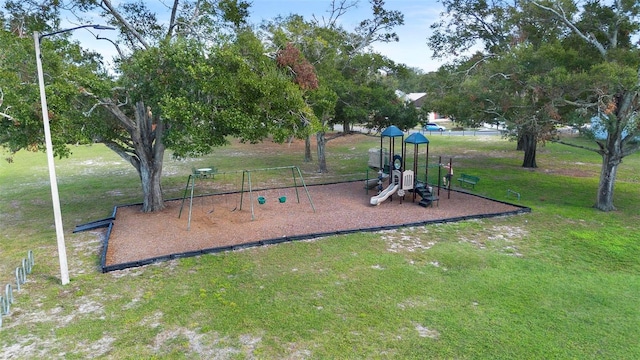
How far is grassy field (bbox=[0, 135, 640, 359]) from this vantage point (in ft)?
21.0

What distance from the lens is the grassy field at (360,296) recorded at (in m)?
6.41

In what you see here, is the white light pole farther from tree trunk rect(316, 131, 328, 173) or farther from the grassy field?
tree trunk rect(316, 131, 328, 173)

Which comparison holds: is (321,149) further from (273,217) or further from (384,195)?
(273,217)

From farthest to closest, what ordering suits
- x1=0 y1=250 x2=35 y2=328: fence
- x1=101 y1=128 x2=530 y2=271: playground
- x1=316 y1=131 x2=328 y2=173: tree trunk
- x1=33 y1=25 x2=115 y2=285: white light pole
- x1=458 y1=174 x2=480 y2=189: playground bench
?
x1=316 y1=131 x2=328 y2=173: tree trunk
x1=458 y1=174 x2=480 y2=189: playground bench
x1=101 y1=128 x2=530 y2=271: playground
x1=33 y1=25 x2=115 y2=285: white light pole
x1=0 y1=250 x2=35 y2=328: fence

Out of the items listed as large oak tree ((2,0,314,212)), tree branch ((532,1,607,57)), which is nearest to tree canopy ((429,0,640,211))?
tree branch ((532,1,607,57))

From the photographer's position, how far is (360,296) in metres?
8.02

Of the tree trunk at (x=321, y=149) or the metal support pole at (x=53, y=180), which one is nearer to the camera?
the metal support pole at (x=53, y=180)

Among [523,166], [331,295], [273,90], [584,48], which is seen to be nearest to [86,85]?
[273,90]

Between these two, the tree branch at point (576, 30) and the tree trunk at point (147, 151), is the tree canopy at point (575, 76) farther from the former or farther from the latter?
the tree trunk at point (147, 151)

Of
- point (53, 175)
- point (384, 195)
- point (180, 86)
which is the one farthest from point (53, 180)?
point (384, 195)

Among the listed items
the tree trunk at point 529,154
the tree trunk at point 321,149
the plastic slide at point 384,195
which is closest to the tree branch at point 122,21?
the plastic slide at point 384,195

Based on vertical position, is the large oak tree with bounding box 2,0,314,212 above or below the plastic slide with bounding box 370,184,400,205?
above

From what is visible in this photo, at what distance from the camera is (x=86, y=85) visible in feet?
37.6

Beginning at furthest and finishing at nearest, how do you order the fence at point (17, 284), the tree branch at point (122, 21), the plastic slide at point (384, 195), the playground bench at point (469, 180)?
the playground bench at point (469, 180), the plastic slide at point (384, 195), the tree branch at point (122, 21), the fence at point (17, 284)
